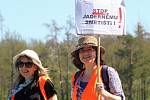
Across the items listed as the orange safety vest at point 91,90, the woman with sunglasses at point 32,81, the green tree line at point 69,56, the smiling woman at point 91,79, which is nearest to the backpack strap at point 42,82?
the woman with sunglasses at point 32,81

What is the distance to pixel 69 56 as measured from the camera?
4756cm

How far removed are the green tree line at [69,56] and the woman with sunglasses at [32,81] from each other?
122ft

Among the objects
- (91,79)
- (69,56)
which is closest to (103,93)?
(91,79)

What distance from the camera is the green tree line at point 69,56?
4481cm

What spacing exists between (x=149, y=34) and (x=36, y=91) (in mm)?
41715

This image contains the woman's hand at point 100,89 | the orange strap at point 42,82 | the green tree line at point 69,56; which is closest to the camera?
the woman's hand at point 100,89

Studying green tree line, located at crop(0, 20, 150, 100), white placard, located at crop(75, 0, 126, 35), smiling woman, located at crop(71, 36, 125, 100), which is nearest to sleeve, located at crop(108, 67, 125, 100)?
smiling woman, located at crop(71, 36, 125, 100)

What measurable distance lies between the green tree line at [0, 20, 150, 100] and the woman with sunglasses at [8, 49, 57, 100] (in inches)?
1463

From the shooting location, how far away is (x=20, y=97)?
5.48m

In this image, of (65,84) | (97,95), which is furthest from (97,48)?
(65,84)

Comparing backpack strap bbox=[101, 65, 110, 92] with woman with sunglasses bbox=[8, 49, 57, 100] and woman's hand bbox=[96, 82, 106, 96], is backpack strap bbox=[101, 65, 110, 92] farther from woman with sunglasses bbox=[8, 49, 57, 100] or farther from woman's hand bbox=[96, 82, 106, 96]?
woman with sunglasses bbox=[8, 49, 57, 100]

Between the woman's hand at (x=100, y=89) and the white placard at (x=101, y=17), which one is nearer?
the woman's hand at (x=100, y=89)

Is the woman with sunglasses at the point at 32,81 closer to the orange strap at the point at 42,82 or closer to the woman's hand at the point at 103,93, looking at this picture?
the orange strap at the point at 42,82

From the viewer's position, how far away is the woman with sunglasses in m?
5.43
